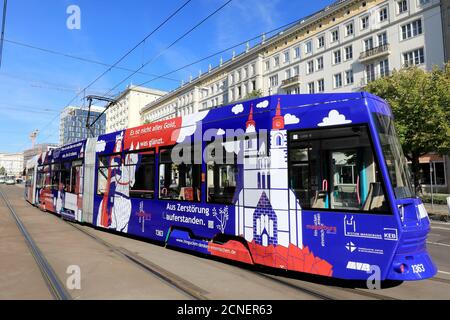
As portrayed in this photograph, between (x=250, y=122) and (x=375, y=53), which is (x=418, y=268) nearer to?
(x=250, y=122)

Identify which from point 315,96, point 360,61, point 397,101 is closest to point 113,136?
point 315,96

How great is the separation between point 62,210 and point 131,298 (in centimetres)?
1122

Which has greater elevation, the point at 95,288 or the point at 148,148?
the point at 148,148

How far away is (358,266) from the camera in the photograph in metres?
4.96

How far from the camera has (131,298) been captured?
4855 millimetres

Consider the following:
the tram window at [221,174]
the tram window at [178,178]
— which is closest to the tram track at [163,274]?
the tram window at [178,178]

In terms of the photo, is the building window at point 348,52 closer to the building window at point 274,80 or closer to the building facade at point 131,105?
the building window at point 274,80

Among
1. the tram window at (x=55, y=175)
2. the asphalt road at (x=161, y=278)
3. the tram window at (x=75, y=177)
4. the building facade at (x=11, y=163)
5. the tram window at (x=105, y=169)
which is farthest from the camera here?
the building facade at (x=11, y=163)

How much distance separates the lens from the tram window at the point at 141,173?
8.66 metres

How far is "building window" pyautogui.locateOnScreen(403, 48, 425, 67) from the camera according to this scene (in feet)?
112

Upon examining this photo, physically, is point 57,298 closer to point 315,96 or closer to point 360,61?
point 315,96

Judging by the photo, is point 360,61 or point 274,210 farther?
point 360,61

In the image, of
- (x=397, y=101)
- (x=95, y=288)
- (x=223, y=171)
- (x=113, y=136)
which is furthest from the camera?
(x=397, y=101)

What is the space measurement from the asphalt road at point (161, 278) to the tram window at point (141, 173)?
132 centimetres
